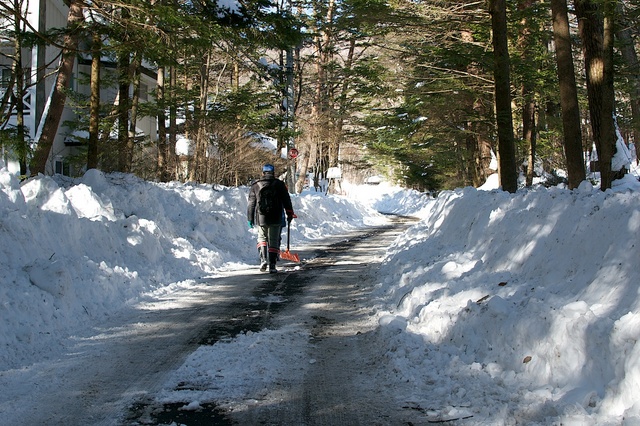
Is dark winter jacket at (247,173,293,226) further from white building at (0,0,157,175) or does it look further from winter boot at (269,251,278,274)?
white building at (0,0,157,175)

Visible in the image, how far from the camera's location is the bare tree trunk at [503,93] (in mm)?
13578

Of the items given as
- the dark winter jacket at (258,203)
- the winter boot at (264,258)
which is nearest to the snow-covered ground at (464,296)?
the winter boot at (264,258)

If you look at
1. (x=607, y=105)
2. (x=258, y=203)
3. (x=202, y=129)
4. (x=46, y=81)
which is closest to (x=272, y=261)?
(x=258, y=203)

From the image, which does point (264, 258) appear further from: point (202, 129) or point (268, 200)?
point (202, 129)

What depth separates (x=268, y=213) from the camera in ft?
38.7

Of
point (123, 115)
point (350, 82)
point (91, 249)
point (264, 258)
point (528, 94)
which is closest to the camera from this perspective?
point (91, 249)

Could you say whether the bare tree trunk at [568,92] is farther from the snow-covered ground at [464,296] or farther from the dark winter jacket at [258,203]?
the dark winter jacket at [258,203]

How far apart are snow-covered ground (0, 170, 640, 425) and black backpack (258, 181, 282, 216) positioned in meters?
1.56

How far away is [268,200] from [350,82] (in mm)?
21856

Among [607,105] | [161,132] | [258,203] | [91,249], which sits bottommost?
[91,249]

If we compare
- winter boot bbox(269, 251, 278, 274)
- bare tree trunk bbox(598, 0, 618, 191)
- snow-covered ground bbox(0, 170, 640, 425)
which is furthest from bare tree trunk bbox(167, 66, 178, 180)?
bare tree trunk bbox(598, 0, 618, 191)

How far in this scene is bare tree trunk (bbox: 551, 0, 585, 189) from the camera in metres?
12.5

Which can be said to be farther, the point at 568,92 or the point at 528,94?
the point at 528,94

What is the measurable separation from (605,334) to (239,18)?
9.62 meters
